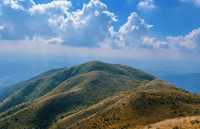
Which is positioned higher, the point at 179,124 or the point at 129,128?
the point at 179,124

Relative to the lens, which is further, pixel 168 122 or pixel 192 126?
→ pixel 168 122

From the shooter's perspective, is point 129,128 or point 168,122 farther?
point 129,128

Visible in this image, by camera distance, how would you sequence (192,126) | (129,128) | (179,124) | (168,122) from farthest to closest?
(129,128), (168,122), (179,124), (192,126)

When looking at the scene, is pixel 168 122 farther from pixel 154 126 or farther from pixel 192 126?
pixel 192 126

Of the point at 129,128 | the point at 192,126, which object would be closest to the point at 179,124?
the point at 192,126

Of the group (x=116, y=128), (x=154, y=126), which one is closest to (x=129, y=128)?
(x=116, y=128)

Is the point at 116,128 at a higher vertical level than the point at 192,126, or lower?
lower

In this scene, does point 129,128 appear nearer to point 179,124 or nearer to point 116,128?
point 116,128

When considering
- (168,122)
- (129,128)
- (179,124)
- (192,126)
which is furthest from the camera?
(129,128)

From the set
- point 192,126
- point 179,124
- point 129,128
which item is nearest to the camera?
point 192,126
